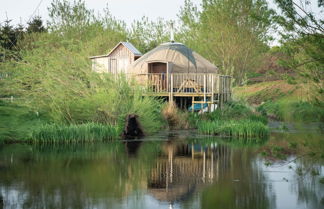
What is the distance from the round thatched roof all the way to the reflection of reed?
488 inches

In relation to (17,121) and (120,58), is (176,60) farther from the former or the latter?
(17,121)

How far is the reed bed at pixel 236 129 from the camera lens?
63.9 feet

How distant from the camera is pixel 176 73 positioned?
25.3 metres

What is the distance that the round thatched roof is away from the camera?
2836cm

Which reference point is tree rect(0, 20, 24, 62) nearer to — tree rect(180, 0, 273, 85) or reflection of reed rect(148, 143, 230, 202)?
reflection of reed rect(148, 143, 230, 202)

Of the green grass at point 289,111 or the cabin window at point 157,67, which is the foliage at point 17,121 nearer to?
the cabin window at point 157,67

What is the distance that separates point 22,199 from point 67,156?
512 centimetres

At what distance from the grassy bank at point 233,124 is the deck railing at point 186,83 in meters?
1.26

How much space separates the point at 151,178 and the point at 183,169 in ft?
4.54

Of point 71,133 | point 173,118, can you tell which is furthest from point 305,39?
point 173,118

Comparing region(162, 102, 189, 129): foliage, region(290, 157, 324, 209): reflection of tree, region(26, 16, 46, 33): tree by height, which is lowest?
region(290, 157, 324, 209): reflection of tree

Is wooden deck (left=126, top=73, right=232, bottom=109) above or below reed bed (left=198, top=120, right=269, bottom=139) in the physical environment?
above

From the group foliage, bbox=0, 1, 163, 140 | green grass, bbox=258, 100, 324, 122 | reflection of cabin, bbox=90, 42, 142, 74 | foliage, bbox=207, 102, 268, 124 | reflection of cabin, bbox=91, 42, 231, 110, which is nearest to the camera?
foliage, bbox=0, 1, 163, 140

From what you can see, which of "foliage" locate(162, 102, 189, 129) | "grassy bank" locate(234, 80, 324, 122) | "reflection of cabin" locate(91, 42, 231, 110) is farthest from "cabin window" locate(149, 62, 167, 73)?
"foliage" locate(162, 102, 189, 129)
